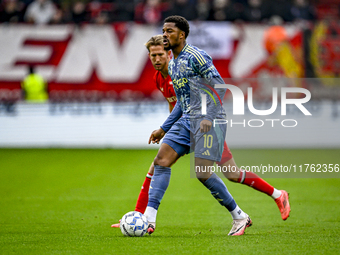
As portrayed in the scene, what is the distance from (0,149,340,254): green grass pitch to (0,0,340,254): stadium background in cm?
6

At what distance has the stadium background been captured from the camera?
8891mm

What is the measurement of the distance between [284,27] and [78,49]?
7243mm

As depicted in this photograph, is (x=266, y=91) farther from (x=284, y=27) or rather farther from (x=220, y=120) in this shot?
(x=220, y=120)

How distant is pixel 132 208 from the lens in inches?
278

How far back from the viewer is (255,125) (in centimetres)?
1490

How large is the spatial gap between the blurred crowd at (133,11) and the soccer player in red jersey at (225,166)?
11.6 meters

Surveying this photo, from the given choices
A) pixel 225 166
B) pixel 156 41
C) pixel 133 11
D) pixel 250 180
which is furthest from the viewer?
pixel 133 11

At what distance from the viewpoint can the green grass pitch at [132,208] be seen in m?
4.54

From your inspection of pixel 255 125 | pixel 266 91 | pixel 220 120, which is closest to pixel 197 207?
pixel 220 120

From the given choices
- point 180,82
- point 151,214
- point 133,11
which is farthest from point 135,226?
point 133,11

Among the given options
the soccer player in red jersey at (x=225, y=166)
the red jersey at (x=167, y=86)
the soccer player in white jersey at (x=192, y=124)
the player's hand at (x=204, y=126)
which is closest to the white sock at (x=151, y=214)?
the soccer player in white jersey at (x=192, y=124)

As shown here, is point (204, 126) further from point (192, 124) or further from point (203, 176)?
point (203, 176)

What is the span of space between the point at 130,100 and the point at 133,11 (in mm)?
3555

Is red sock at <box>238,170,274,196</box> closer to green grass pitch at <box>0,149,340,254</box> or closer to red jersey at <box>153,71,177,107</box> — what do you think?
green grass pitch at <box>0,149,340,254</box>
